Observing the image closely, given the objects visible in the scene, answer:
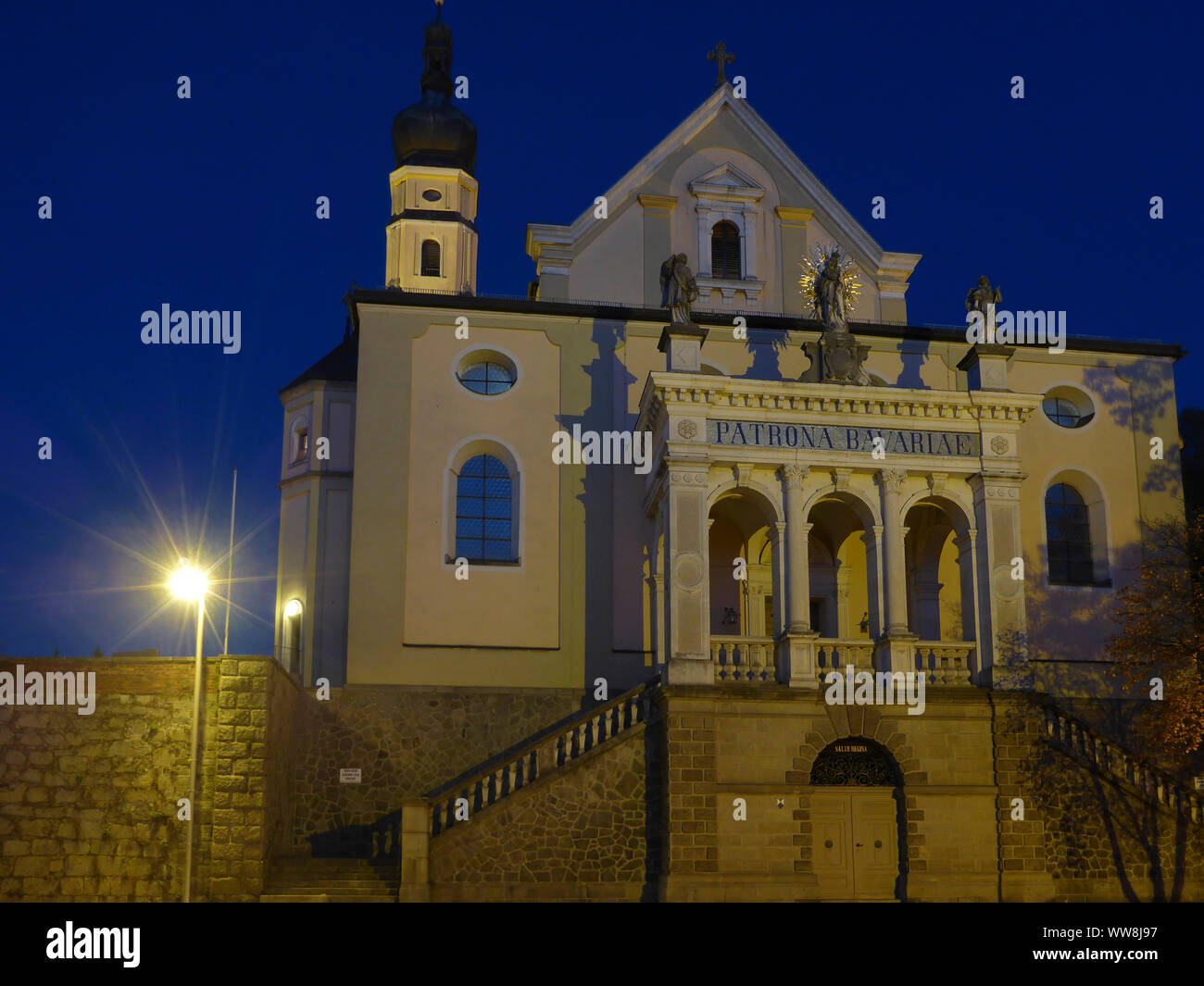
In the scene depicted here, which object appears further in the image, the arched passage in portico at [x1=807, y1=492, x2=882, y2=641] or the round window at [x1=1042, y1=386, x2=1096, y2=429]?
the round window at [x1=1042, y1=386, x2=1096, y2=429]

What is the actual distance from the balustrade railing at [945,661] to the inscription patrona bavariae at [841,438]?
367 centimetres

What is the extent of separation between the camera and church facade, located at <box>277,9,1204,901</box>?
25.2 m

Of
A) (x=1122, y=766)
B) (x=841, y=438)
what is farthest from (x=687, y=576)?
(x=1122, y=766)

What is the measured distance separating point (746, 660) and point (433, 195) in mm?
24492

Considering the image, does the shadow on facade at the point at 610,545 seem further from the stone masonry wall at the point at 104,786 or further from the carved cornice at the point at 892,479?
the stone masonry wall at the point at 104,786

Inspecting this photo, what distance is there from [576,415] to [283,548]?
25.6 feet

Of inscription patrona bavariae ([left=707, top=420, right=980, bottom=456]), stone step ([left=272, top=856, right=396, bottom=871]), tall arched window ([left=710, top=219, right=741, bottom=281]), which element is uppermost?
tall arched window ([left=710, top=219, right=741, bottom=281])

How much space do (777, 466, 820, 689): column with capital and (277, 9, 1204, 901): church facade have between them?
5 cm

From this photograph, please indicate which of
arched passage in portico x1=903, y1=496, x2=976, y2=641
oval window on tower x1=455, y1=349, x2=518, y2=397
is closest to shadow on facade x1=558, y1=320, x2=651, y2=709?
oval window on tower x1=455, y1=349, x2=518, y2=397

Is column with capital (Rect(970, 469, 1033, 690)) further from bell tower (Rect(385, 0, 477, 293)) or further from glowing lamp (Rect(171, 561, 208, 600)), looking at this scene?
bell tower (Rect(385, 0, 477, 293))

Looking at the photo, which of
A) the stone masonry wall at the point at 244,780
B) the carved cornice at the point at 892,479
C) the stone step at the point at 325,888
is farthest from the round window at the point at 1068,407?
the stone masonry wall at the point at 244,780

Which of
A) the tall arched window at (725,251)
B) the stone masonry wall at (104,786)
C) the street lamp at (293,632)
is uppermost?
the tall arched window at (725,251)

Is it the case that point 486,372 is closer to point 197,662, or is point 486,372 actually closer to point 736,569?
point 736,569

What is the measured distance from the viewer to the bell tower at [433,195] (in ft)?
147
